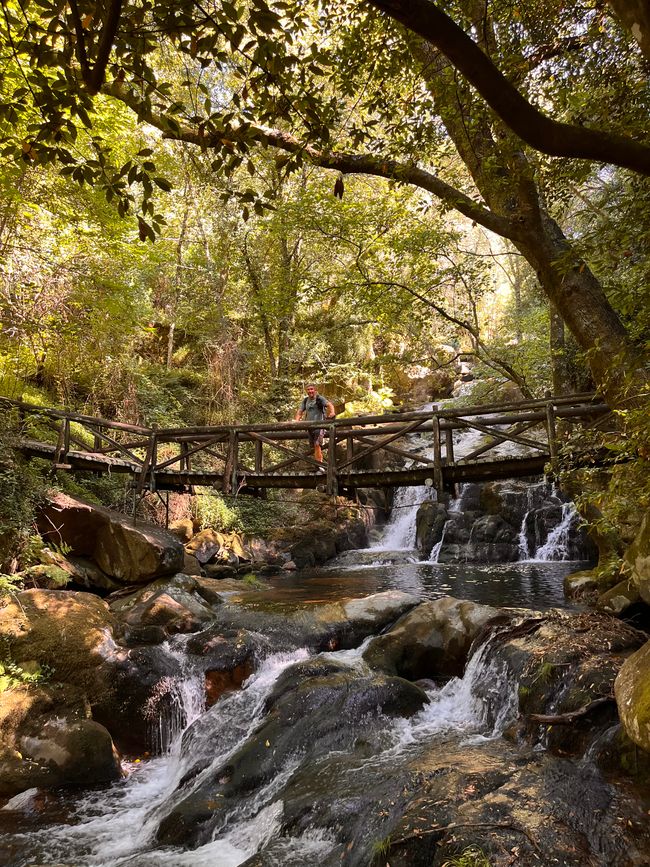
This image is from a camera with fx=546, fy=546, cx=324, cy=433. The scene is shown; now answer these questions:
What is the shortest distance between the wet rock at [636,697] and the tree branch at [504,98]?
318 centimetres

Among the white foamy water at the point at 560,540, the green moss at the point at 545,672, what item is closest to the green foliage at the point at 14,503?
the green moss at the point at 545,672

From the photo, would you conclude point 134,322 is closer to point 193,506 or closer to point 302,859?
point 193,506

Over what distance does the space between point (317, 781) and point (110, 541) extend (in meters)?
6.67

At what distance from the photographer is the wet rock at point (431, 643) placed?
266 inches

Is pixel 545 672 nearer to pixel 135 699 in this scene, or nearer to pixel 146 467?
pixel 135 699

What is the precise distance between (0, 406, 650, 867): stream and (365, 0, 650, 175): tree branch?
3795 mm

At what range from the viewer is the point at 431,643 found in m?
6.93

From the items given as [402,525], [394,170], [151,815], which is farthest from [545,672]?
[402,525]

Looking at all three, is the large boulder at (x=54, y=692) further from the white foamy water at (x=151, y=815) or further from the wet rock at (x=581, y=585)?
the wet rock at (x=581, y=585)

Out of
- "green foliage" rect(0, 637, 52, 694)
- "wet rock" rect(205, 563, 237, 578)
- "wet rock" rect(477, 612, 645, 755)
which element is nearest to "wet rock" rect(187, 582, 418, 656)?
"wet rock" rect(477, 612, 645, 755)

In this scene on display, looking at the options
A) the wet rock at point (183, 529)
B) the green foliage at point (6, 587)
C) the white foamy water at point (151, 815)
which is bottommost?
the white foamy water at point (151, 815)

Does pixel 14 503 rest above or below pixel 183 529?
above

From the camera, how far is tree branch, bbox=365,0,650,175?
99.6 inches

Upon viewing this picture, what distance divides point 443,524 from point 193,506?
7365 millimetres
